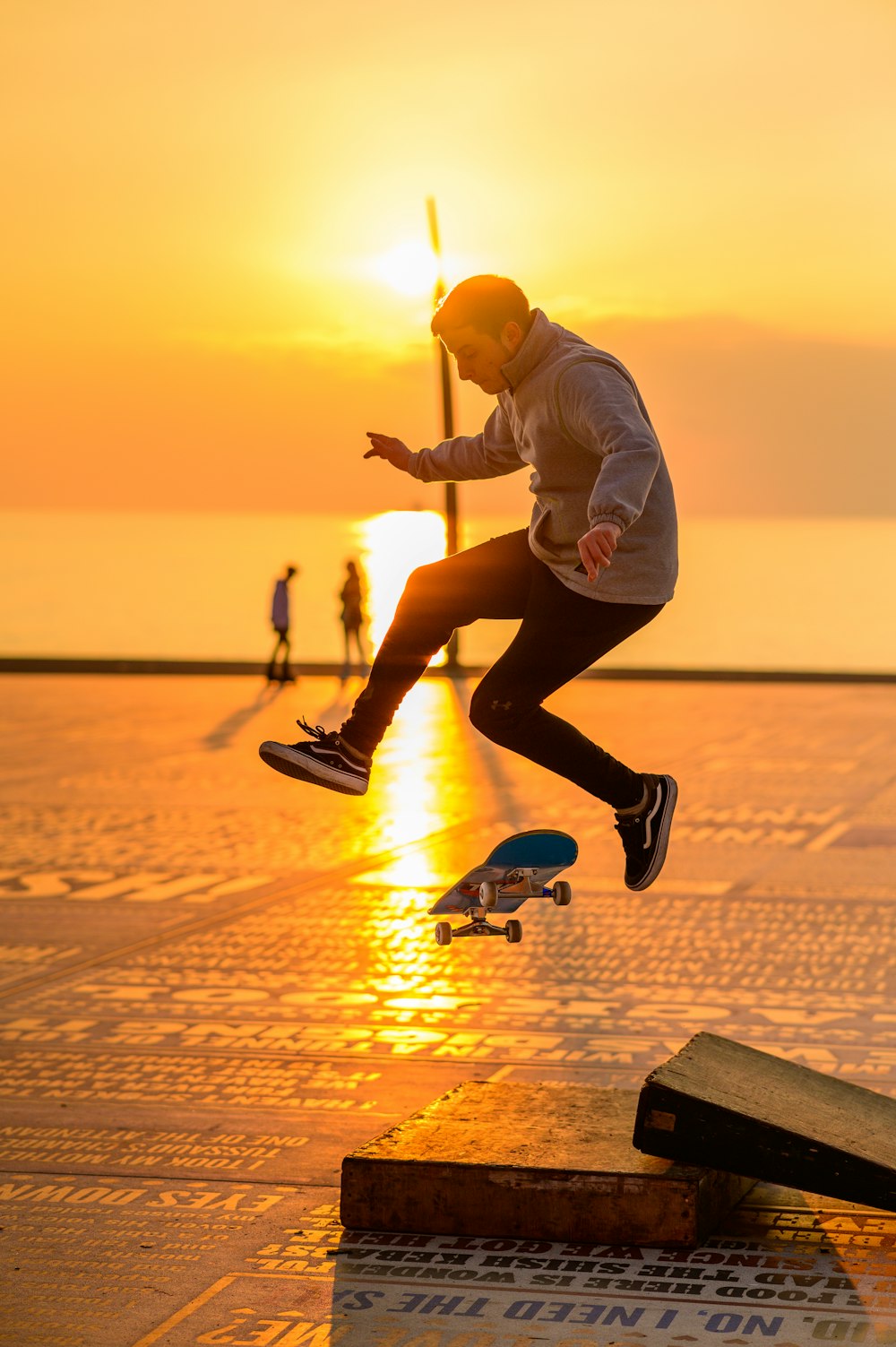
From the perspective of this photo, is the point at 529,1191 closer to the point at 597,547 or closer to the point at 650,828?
the point at 650,828

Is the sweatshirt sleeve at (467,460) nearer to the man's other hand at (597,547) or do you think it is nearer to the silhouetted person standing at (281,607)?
the man's other hand at (597,547)

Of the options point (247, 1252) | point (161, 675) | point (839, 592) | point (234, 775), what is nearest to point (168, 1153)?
point (247, 1252)

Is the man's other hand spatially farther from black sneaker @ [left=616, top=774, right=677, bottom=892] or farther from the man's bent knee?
black sneaker @ [left=616, top=774, right=677, bottom=892]

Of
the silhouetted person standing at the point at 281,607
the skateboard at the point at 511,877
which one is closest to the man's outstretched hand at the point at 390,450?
the skateboard at the point at 511,877

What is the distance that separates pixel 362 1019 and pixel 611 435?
5.04 metres

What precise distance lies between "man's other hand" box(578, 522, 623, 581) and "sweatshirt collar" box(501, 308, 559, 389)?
0.87 m

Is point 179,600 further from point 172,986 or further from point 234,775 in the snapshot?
point 172,986

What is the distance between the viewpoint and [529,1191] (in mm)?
6445

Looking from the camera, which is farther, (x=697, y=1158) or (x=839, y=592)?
(x=839, y=592)

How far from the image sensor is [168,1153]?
7.58 m

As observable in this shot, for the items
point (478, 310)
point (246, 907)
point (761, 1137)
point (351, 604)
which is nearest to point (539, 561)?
point (478, 310)

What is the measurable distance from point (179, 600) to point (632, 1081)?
346ft

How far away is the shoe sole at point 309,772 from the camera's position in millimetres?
6223

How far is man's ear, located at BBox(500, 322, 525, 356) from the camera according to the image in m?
5.89
